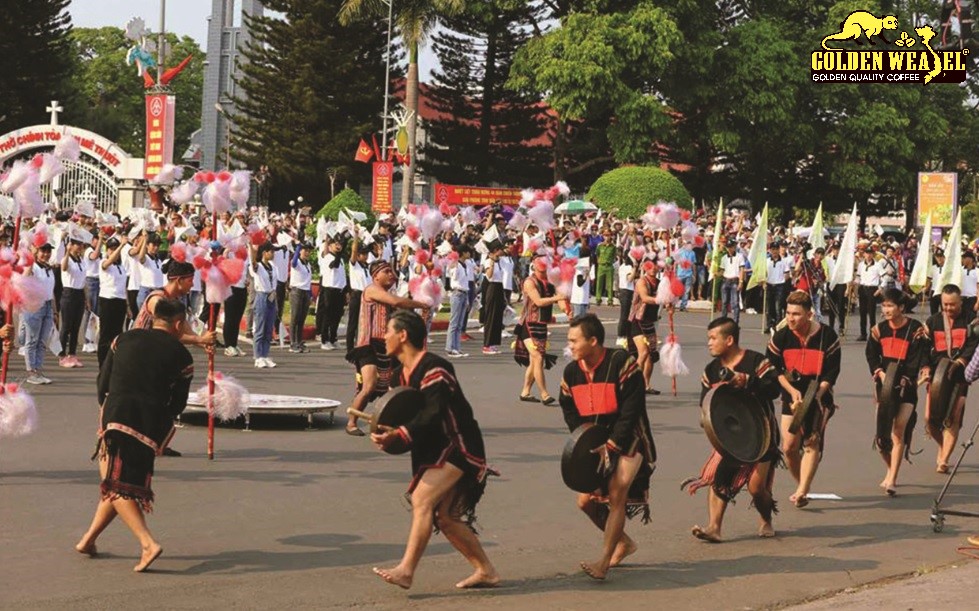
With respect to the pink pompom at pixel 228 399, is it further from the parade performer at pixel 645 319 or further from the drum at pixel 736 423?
the parade performer at pixel 645 319

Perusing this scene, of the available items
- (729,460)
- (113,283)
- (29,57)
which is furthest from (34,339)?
(29,57)

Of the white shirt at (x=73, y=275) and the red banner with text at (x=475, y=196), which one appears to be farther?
the red banner with text at (x=475, y=196)

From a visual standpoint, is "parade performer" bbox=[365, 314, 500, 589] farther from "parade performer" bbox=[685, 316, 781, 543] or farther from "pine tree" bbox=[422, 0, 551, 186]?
"pine tree" bbox=[422, 0, 551, 186]

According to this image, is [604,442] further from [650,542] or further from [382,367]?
[382,367]

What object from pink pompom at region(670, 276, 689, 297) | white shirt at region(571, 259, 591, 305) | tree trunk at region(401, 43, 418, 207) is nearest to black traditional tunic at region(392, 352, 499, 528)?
pink pompom at region(670, 276, 689, 297)

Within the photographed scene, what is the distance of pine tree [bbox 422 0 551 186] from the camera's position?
60.1 m

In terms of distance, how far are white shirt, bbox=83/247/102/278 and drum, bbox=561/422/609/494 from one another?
13.1 m

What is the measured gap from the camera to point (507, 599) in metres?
7.89

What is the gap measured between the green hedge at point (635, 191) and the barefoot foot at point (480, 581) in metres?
35.4

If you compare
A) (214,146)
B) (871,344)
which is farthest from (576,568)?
(214,146)

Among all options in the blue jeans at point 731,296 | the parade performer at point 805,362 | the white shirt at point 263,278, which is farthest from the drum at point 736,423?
the blue jeans at point 731,296

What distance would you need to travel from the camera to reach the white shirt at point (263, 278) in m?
20.3

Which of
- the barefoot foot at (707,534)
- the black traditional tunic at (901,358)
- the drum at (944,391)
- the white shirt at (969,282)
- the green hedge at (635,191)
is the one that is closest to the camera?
the barefoot foot at (707,534)

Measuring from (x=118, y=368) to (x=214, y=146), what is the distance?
73118 mm
